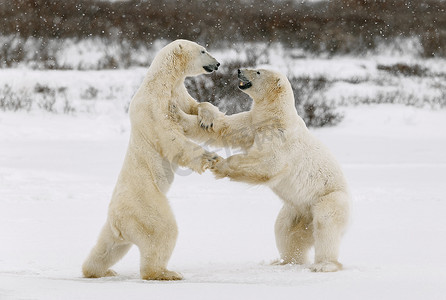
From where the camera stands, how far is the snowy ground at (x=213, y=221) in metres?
2.90

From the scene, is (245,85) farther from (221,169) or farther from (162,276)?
(162,276)

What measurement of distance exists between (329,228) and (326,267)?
0.20m

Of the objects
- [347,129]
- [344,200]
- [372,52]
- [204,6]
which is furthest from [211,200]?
[204,6]

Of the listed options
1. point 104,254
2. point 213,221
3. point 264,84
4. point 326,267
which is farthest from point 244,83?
point 213,221

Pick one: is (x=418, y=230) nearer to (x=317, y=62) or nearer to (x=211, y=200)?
(x=211, y=200)

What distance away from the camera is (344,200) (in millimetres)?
3562

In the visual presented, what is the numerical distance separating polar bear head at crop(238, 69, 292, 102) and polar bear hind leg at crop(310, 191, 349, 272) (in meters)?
0.62

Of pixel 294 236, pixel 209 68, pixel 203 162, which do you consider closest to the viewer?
pixel 203 162

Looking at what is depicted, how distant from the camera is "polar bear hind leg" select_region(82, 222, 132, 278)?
3.29 meters

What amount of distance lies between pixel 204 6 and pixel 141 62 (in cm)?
520

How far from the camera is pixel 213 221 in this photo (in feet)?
16.9

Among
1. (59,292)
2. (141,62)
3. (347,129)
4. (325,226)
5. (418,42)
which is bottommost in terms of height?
(59,292)

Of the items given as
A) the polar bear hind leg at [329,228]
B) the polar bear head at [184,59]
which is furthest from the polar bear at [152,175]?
the polar bear hind leg at [329,228]

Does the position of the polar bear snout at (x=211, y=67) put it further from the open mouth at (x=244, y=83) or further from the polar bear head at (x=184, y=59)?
the open mouth at (x=244, y=83)
